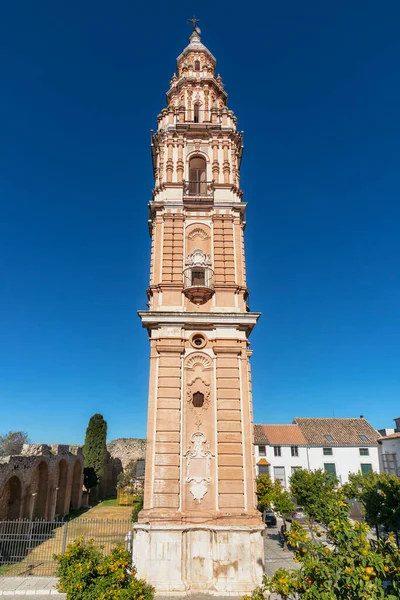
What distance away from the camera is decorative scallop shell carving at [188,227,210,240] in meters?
17.5

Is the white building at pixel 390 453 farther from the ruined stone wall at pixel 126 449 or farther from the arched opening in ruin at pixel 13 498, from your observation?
the arched opening in ruin at pixel 13 498

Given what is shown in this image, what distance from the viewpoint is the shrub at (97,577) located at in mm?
9430

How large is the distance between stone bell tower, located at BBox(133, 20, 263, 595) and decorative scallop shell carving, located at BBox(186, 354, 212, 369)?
1.6 inches

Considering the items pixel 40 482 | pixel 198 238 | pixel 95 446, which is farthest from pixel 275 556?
pixel 95 446

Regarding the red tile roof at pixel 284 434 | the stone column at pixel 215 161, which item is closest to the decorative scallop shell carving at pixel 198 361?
the stone column at pixel 215 161

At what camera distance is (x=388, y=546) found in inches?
244

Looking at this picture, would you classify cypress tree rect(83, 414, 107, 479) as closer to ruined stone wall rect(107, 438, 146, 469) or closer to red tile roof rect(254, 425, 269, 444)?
ruined stone wall rect(107, 438, 146, 469)

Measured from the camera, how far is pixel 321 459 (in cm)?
3616

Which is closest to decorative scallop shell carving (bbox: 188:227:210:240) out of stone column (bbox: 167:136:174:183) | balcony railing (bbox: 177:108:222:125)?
stone column (bbox: 167:136:174:183)

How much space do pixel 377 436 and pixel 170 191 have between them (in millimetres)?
33342

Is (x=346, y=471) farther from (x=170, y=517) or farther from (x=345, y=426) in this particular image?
(x=170, y=517)

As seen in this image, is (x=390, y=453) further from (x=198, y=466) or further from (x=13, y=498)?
(x=13, y=498)

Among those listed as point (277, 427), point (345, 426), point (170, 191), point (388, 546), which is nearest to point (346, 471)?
point (345, 426)

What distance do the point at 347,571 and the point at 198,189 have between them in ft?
54.8
